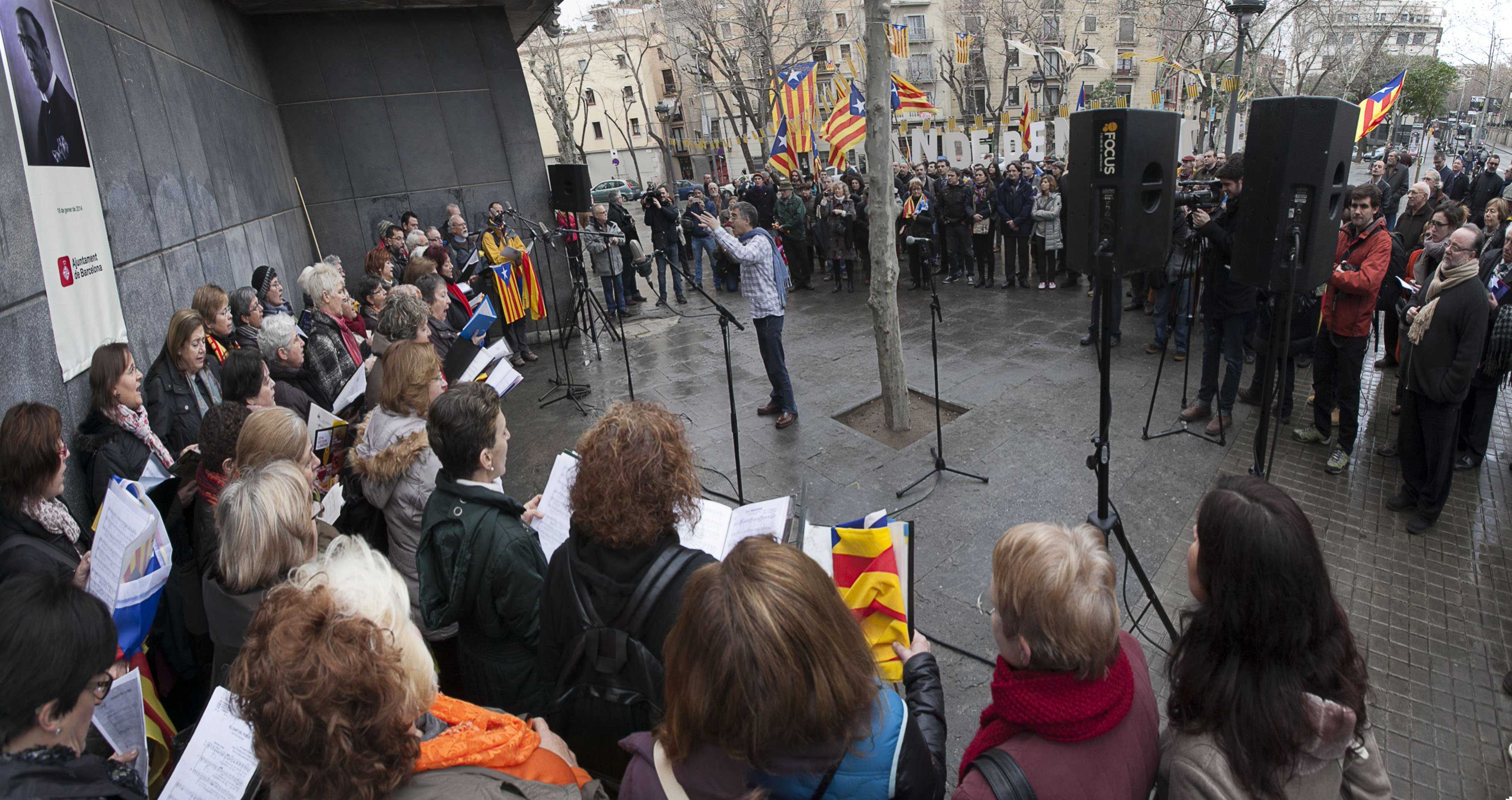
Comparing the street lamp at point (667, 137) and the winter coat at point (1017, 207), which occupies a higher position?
the street lamp at point (667, 137)

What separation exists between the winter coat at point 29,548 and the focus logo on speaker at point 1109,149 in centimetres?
394

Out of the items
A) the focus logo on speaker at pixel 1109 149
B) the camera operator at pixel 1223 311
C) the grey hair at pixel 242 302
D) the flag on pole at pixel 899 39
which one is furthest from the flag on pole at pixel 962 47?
the grey hair at pixel 242 302

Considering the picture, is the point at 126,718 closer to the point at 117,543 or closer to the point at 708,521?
the point at 117,543

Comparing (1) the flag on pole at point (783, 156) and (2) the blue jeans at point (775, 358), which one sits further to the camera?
(1) the flag on pole at point (783, 156)

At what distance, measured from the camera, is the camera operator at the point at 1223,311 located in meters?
5.23

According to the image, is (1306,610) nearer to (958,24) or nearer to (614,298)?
(614,298)

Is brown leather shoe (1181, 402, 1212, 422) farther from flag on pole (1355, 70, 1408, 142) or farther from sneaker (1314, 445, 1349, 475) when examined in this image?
flag on pole (1355, 70, 1408, 142)

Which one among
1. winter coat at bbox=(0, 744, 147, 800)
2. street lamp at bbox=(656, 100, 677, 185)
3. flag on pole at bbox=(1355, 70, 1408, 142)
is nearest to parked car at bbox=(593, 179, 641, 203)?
street lamp at bbox=(656, 100, 677, 185)

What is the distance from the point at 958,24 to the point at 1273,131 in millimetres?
40166

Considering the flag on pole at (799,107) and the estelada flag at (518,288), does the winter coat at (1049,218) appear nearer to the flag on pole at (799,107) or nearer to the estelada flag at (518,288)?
the flag on pole at (799,107)

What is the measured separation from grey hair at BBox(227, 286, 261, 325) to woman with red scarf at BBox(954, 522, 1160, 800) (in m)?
4.80

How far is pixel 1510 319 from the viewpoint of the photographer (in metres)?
4.05

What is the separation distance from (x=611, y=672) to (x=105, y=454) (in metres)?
2.71

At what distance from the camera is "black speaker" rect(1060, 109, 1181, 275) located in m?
3.08
